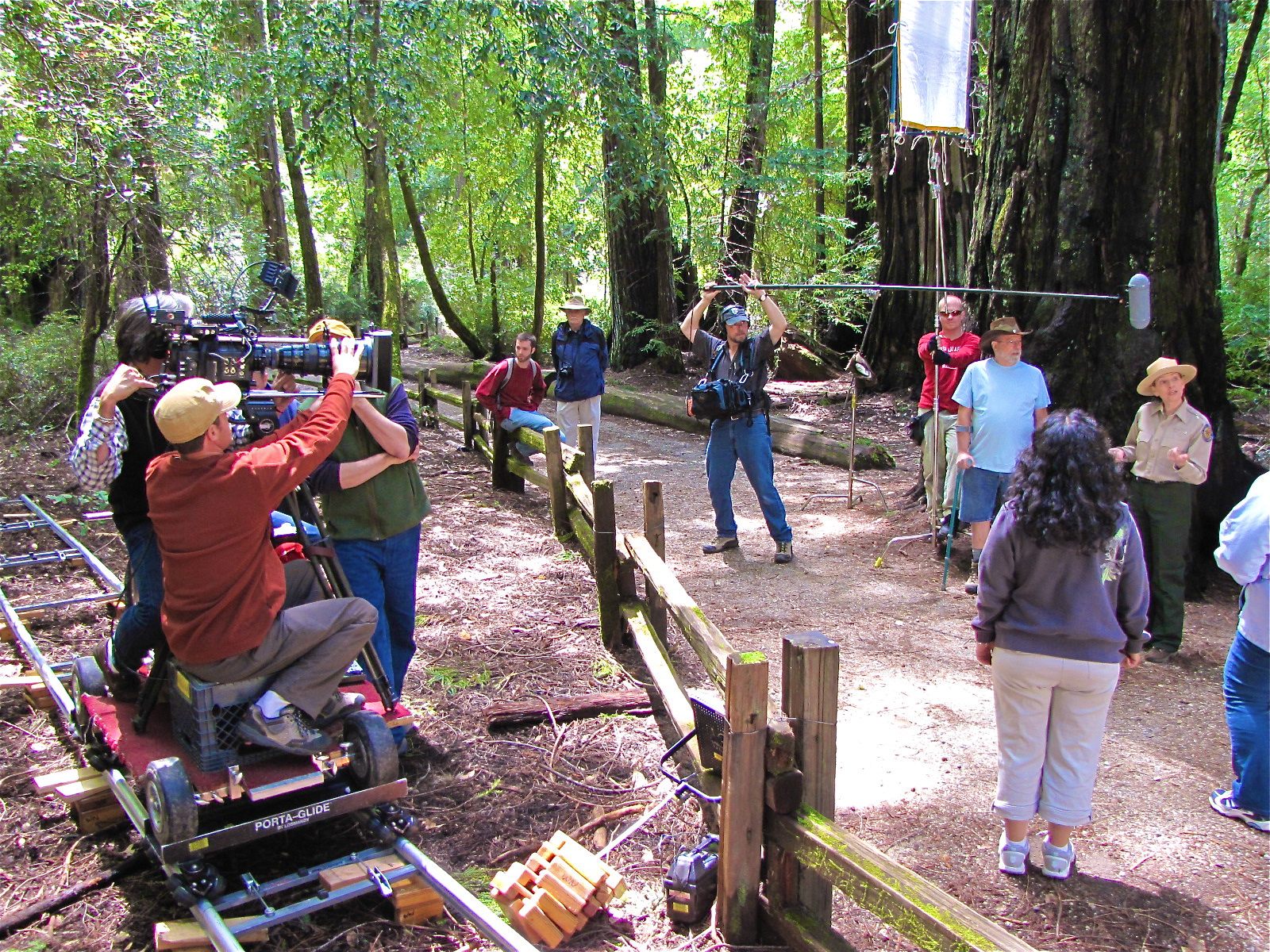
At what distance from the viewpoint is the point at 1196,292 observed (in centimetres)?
666

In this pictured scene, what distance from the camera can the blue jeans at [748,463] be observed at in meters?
7.46

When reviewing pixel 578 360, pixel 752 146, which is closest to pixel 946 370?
pixel 578 360

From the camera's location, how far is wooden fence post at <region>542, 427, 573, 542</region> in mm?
8164

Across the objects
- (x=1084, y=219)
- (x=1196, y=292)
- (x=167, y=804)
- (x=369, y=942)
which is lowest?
(x=369, y=942)

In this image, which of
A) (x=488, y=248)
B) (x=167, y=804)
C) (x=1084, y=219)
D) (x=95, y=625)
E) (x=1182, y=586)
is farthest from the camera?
(x=488, y=248)

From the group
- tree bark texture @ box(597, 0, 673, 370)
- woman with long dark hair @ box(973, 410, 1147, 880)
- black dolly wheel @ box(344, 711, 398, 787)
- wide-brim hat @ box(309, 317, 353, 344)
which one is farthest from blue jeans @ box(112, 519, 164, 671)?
tree bark texture @ box(597, 0, 673, 370)

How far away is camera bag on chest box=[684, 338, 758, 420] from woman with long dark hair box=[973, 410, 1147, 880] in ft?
12.3

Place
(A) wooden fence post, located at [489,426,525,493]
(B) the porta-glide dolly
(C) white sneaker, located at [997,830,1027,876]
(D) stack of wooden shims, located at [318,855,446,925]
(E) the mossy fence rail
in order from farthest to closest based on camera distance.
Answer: (A) wooden fence post, located at [489,426,525,493]
(C) white sneaker, located at [997,830,1027,876]
(D) stack of wooden shims, located at [318,855,446,925]
(B) the porta-glide dolly
(E) the mossy fence rail

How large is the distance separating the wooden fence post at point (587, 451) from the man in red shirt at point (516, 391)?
135 cm

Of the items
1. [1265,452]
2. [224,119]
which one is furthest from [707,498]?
[224,119]

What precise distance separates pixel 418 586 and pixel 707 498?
3.79m

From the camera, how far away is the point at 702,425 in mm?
13828

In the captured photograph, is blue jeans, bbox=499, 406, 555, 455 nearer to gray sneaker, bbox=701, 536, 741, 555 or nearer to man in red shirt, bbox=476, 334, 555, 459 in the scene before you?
man in red shirt, bbox=476, 334, 555, 459

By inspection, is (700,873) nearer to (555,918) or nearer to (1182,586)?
(555,918)
